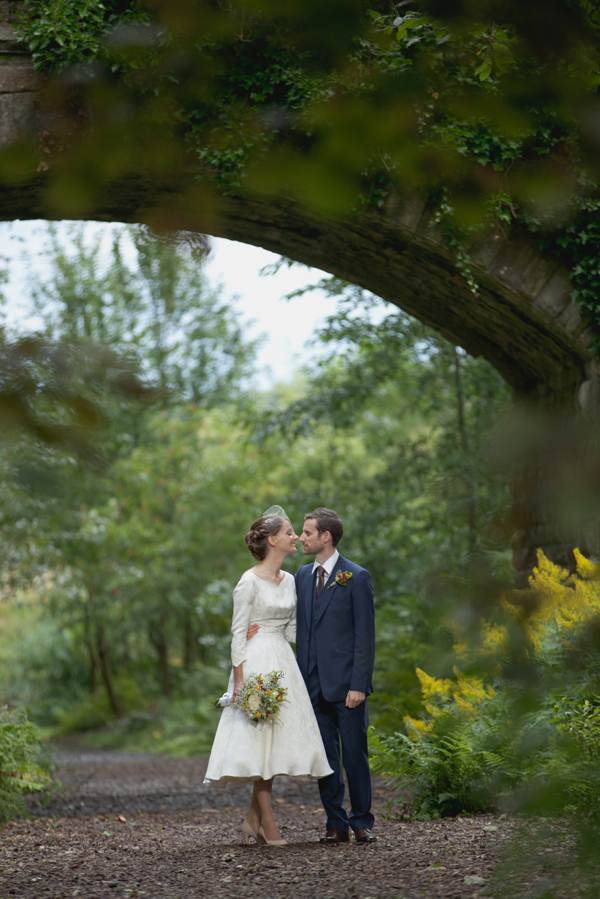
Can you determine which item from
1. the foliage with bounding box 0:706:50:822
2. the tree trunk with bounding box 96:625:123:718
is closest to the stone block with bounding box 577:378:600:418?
the foliage with bounding box 0:706:50:822

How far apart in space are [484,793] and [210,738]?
38.3 ft

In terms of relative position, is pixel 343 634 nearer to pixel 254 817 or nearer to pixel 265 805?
pixel 265 805

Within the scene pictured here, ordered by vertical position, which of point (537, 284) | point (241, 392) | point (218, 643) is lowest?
point (218, 643)

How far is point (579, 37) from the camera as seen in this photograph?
4.36 ft

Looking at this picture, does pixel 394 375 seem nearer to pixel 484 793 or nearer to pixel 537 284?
pixel 537 284

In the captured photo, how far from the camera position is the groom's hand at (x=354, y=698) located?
4082 millimetres

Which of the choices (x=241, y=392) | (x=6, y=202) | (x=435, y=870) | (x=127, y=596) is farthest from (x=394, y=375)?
(x=241, y=392)

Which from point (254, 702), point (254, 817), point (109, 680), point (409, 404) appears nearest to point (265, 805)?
point (254, 817)

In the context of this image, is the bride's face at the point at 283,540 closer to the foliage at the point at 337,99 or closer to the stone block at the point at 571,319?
the stone block at the point at 571,319

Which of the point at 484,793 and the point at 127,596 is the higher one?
the point at 127,596

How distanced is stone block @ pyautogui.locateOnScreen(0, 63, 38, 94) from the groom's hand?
3.43m

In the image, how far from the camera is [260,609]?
4.24 m

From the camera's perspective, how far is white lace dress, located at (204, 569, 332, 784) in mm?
4012

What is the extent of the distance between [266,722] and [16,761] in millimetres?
2692
